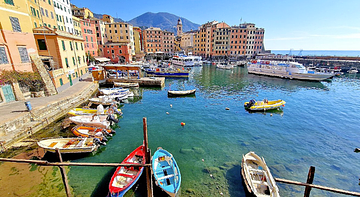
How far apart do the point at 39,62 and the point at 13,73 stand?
4.38 m

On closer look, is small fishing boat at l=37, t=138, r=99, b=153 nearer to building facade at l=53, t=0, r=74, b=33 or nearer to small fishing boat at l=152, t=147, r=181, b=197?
small fishing boat at l=152, t=147, r=181, b=197

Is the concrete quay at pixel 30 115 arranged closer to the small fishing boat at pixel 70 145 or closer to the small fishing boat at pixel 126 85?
the small fishing boat at pixel 70 145

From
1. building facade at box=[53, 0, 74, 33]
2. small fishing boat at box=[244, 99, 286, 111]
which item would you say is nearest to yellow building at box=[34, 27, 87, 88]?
building facade at box=[53, 0, 74, 33]

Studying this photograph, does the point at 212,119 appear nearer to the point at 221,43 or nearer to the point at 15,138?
the point at 15,138

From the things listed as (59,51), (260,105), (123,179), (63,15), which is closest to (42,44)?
(59,51)

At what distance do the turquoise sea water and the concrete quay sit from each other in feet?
23.8

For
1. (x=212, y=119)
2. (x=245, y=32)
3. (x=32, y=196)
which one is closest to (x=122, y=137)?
(x=32, y=196)

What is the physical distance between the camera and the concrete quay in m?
15.1

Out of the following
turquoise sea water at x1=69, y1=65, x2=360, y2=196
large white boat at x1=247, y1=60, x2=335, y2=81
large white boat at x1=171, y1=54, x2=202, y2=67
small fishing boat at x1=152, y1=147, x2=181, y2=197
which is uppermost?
large white boat at x1=171, y1=54, x2=202, y2=67

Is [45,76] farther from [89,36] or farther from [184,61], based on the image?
[184,61]

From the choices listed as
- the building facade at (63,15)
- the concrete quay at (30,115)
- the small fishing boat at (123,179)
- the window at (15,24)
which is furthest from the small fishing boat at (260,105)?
the building facade at (63,15)

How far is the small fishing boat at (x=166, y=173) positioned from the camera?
10375 mm

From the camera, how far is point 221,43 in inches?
3730

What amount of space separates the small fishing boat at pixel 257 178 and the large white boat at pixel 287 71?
50016 mm
